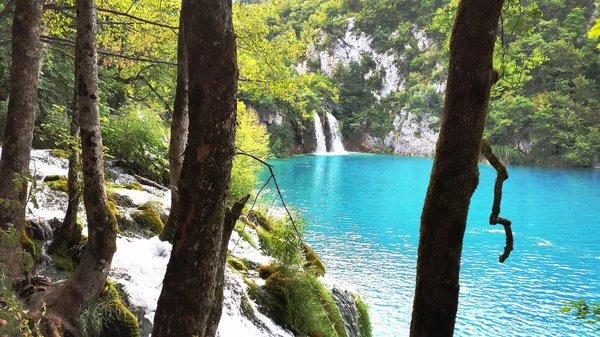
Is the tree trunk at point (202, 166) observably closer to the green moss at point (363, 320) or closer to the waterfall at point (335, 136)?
the green moss at point (363, 320)

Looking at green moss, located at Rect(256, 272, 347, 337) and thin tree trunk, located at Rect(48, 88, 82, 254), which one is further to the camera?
green moss, located at Rect(256, 272, 347, 337)

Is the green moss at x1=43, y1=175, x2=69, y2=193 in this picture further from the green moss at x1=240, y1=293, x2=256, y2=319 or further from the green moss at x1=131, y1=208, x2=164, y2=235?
the green moss at x1=240, y1=293, x2=256, y2=319

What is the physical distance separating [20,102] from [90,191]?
122cm

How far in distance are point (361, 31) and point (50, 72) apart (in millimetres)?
54312

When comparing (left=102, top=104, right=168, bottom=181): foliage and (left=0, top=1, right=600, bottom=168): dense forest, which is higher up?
(left=0, top=1, right=600, bottom=168): dense forest

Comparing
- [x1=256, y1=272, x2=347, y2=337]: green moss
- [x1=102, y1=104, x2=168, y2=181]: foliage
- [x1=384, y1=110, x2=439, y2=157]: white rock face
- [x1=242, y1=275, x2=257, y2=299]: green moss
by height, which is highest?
[x1=384, y1=110, x2=439, y2=157]: white rock face

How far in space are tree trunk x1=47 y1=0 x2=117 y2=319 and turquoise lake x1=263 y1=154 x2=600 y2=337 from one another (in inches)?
244

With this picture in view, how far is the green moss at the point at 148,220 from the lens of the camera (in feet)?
22.3

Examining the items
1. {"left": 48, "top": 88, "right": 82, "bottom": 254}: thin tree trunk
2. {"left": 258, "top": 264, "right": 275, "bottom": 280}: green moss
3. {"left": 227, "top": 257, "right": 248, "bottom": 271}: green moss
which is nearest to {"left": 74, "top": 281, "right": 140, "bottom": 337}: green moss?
{"left": 48, "top": 88, "right": 82, "bottom": 254}: thin tree trunk

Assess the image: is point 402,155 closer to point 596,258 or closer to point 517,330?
point 596,258

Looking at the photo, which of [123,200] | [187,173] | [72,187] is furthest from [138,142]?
[187,173]

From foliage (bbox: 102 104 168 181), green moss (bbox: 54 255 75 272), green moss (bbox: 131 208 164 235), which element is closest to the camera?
green moss (bbox: 54 255 75 272)

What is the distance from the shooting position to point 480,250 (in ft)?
45.9

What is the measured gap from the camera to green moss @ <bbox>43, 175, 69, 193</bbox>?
22.6 ft
